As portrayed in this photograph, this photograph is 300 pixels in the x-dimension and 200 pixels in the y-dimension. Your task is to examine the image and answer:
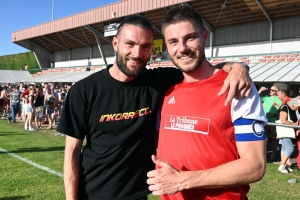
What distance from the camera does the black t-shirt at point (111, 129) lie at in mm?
1976

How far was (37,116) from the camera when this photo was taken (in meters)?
12.5

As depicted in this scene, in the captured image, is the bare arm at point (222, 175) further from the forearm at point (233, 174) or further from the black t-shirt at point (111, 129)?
the black t-shirt at point (111, 129)

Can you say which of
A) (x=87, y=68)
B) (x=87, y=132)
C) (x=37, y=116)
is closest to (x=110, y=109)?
(x=87, y=132)

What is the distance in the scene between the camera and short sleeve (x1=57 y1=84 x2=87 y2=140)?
1.96 m

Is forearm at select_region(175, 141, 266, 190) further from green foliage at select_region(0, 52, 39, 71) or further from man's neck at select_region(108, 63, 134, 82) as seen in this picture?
green foliage at select_region(0, 52, 39, 71)

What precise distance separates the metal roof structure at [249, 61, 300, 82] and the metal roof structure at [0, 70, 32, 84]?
83.7 feet

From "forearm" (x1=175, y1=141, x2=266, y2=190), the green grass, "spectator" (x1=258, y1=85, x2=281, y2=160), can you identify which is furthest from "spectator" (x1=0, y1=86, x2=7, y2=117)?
the green grass

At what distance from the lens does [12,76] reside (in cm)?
3272

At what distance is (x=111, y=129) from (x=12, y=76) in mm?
34217

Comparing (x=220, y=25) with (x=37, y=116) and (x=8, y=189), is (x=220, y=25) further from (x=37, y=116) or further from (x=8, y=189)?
(x=8, y=189)

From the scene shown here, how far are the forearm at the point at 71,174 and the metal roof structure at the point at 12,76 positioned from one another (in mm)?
31546

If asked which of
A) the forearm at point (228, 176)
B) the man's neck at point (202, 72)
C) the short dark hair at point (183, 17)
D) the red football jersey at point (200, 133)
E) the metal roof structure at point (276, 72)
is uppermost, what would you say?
the metal roof structure at point (276, 72)

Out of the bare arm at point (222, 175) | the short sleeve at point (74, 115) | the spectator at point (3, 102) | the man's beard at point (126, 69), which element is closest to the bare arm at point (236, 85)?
the bare arm at point (222, 175)

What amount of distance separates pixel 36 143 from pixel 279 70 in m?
10.6
